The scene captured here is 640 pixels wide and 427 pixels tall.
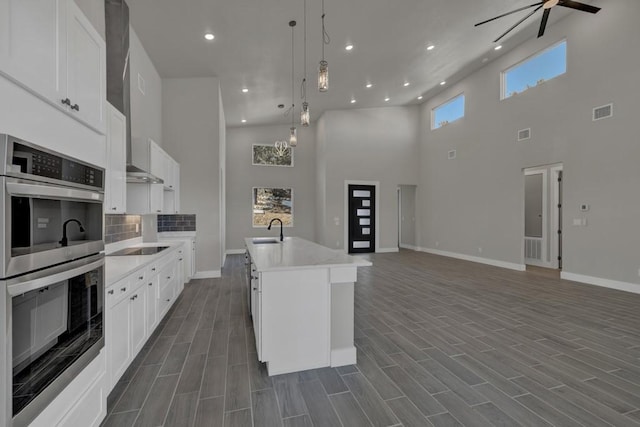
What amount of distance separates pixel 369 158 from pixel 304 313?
7551 mm

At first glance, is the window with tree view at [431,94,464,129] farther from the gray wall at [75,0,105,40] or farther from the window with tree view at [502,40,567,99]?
the gray wall at [75,0,105,40]

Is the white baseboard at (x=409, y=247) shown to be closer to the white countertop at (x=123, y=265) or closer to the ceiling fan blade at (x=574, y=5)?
the ceiling fan blade at (x=574, y=5)

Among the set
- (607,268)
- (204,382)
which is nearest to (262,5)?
(204,382)

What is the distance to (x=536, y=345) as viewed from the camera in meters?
2.77

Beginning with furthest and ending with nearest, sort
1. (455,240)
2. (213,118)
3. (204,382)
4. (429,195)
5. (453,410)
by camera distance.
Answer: (429,195)
(455,240)
(213,118)
(204,382)
(453,410)

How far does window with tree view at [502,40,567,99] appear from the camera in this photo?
555 cm

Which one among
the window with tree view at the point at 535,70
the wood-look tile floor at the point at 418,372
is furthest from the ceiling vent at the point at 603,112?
the wood-look tile floor at the point at 418,372

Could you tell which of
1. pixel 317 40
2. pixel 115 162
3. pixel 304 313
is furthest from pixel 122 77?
pixel 304 313

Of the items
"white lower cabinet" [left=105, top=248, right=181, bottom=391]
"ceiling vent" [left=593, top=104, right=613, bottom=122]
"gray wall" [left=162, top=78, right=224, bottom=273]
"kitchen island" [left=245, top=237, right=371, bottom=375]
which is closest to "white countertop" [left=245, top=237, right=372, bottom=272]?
"kitchen island" [left=245, top=237, right=371, bottom=375]

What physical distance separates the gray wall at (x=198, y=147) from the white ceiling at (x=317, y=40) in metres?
0.32

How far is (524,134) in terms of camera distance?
6.14 metres

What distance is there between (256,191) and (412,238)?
220 inches

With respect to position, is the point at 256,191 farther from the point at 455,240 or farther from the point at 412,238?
the point at 455,240

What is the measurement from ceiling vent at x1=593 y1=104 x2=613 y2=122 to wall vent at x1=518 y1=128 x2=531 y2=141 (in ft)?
3.72
